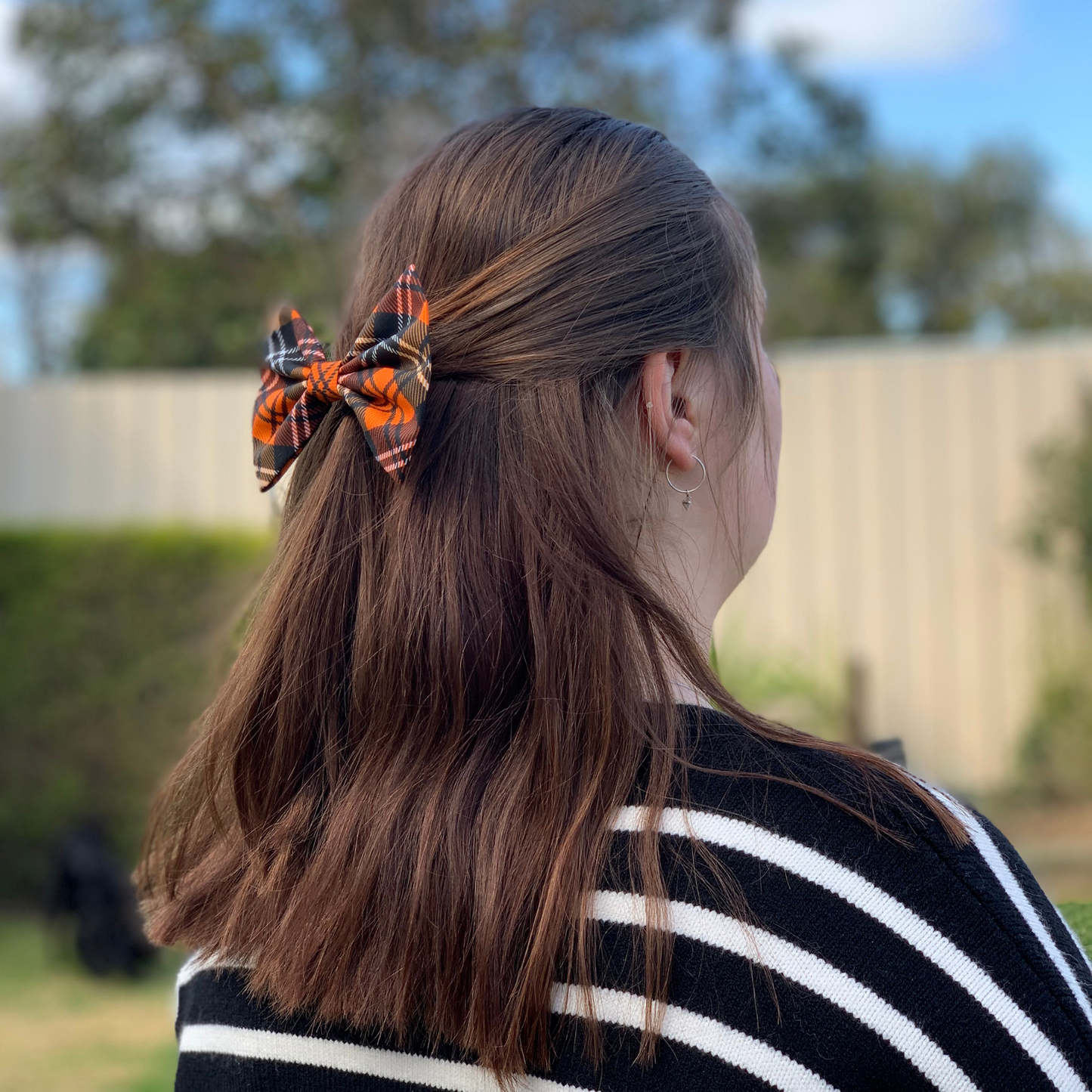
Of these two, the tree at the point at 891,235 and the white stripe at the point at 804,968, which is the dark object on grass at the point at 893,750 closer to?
the white stripe at the point at 804,968

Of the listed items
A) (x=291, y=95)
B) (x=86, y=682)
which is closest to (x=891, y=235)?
(x=291, y=95)

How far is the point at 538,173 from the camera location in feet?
3.07

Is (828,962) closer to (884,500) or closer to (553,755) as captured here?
(553,755)

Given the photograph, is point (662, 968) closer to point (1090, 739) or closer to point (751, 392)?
point (751, 392)

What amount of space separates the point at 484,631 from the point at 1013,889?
1.34 ft

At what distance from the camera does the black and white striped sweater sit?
→ 0.72 meters

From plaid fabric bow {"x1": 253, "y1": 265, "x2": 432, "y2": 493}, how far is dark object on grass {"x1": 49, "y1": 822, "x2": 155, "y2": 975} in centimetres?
410

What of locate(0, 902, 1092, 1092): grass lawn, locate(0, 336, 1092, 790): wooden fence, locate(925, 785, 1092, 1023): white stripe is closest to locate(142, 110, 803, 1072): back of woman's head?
locate(925, 785, 1092, 1023): white stripe

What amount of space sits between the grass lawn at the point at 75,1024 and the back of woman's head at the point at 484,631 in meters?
2.84

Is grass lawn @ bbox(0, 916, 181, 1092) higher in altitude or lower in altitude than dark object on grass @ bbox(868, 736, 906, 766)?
lower

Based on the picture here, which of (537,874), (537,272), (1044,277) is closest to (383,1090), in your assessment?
(537,874)

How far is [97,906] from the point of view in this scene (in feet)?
15.0

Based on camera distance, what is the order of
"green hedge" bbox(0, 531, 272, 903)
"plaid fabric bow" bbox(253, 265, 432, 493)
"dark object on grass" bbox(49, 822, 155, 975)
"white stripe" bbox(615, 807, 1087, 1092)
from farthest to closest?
"green hedge" bbox(0, 531, 272, 903) < "dark object on grass" bbox(49, 822, 155, 975) < "plaid fabric bow" bbox(253, 265, 432, 493) < "white stripe" bbox(615, 807, 1087, 1092)

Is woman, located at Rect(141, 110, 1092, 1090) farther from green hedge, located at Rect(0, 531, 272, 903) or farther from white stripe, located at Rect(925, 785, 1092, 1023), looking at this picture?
green hedge, located at Rect(0, 531, 272, 903)
